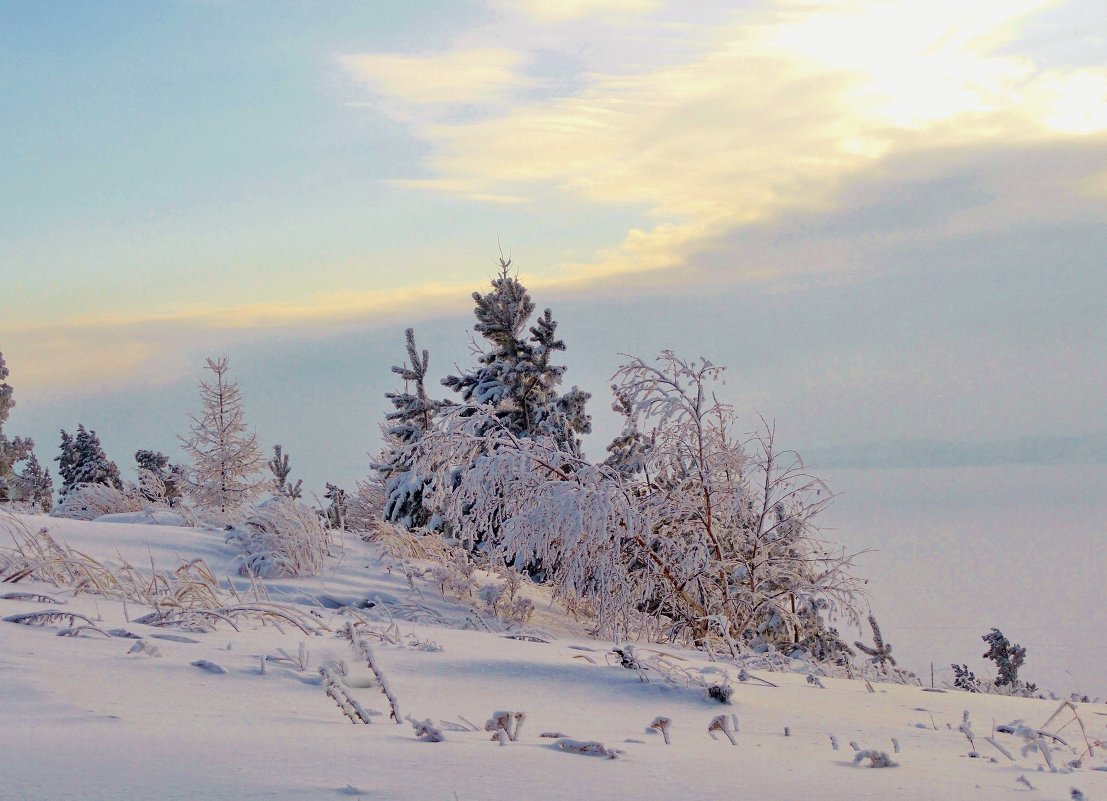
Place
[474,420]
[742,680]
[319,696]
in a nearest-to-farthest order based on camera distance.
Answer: [319,696] → [742,680] → [474,420]

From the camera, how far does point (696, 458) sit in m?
8.95

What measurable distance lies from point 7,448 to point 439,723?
3216cm

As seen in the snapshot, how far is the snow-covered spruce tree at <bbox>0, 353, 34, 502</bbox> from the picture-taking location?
28922 mm

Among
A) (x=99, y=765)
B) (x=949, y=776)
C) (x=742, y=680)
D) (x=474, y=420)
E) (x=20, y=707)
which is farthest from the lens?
(x=474, y=420)

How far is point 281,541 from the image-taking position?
28.0ft

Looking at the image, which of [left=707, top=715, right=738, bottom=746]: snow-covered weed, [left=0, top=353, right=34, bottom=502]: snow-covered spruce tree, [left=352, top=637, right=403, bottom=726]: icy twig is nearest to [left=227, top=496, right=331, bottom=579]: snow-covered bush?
[left=352, top=637, right=403, bottom=726]: icy twig

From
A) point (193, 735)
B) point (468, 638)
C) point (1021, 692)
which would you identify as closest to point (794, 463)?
point (1021, 692)

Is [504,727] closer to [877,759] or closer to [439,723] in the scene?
[439,723]

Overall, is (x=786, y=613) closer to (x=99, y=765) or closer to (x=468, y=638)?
(x=468, y=638)

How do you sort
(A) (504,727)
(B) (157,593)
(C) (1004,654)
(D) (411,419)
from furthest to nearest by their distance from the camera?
1. (D) (411,419)
2. (C) (1004,654)
3. (B) (157,593)
4. (A) (504,727)

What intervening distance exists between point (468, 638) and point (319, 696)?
2.24 metres

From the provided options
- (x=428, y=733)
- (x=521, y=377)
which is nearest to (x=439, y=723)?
(x=428, y=733)

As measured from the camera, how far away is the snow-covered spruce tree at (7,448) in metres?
28.9

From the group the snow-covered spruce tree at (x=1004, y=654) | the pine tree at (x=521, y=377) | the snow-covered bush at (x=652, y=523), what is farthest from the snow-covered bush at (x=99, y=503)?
the snow-covered spruce tree at (x=1004, y=654)
